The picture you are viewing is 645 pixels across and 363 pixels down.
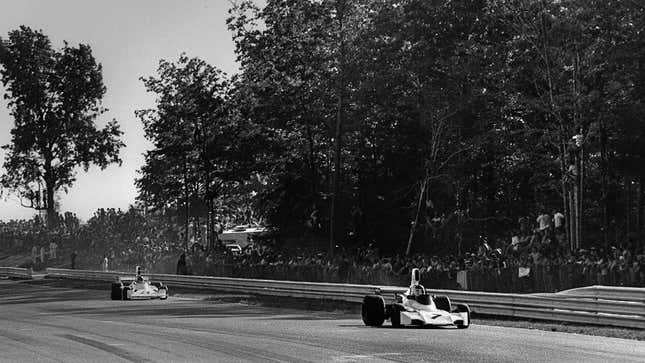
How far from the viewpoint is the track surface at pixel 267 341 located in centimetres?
1325

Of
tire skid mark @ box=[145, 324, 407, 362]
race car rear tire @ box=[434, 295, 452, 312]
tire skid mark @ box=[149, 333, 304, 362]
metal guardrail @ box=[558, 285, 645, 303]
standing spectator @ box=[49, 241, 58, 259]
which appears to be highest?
standing spectator @ box=[49, 241, 58, 259]

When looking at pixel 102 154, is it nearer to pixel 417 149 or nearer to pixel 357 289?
pixel 417 149

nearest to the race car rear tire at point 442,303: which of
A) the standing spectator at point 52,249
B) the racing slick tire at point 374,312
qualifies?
the racing slick tire at point 374,312

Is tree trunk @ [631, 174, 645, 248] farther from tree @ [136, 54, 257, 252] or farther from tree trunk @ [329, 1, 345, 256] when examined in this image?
tree @ [136, 54, 257, 252]

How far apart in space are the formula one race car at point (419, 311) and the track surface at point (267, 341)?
235mm

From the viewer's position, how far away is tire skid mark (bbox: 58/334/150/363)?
44.3 ft

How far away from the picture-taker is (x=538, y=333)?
17.2 metres

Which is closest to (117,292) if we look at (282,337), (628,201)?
(282,337)

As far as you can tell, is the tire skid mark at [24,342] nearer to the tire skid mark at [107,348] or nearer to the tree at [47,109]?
the tire skid mark at [107,348]

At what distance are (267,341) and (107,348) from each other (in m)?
2.47

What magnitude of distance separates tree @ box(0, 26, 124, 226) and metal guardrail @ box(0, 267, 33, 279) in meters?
12.2

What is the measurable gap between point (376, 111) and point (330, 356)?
2803 centimetres

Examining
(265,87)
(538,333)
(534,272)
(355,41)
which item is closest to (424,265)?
(534,272)

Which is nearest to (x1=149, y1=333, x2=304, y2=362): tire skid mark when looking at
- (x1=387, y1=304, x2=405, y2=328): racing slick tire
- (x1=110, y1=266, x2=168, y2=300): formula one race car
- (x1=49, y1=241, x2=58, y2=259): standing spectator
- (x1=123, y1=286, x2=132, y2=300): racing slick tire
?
(x1=387, y1=304, x2=405, y2=328): racing slick tire
